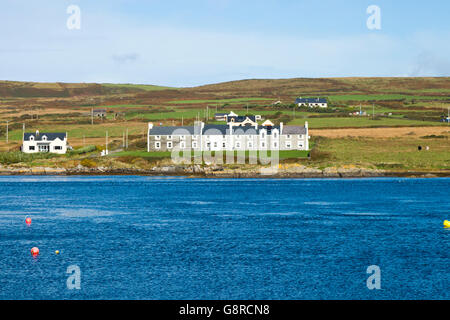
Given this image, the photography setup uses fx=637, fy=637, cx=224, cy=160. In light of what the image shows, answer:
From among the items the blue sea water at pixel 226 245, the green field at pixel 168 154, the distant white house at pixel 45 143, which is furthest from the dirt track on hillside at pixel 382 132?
the blue sea water at pixel 226 245

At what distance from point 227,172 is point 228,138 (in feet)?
70.6

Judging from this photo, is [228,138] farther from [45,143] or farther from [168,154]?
[45,143]

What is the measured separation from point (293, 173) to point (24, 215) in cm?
6194

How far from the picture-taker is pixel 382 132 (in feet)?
488

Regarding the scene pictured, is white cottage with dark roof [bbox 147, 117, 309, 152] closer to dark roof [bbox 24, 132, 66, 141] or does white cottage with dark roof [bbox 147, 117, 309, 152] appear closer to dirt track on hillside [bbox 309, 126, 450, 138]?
dirt track on hillside [bbox 309, 126, 450, 138]

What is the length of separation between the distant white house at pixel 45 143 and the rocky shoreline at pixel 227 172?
18873 mm

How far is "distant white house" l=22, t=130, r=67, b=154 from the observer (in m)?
148

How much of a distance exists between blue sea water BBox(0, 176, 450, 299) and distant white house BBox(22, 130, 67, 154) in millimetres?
66998

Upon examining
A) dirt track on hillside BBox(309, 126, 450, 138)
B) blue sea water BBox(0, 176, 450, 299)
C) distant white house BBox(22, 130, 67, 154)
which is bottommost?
blue sea water BBox(0, 176, 450, 299)

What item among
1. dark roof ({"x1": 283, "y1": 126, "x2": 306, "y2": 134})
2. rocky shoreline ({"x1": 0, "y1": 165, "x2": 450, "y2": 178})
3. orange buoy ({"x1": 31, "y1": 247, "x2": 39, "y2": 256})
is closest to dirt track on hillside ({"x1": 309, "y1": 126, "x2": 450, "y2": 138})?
dark roof ({"x1": 283, "y1": 126, "x2": 306, "y2": 134})

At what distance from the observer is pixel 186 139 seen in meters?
143

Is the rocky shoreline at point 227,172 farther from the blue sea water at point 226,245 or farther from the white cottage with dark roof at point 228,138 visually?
the blue sea water at point 226,245
